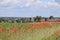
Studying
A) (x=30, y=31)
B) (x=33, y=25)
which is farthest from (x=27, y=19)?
(x=30, y=31)

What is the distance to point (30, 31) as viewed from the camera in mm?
8281

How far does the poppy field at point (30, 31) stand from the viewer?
8.11 meters

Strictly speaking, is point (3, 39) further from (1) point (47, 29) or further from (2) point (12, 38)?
(1) point (47, 29)

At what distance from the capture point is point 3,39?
318 inches

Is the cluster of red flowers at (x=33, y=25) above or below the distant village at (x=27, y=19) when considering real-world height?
below

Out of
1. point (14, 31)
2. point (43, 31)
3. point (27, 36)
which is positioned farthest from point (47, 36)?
point (14, 31)

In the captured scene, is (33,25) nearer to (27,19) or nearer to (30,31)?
(30,31)

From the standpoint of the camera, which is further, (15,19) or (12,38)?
(15,19)

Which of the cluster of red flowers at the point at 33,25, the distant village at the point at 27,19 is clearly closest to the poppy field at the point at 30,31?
the cluster of red flowers at the point at 33,25

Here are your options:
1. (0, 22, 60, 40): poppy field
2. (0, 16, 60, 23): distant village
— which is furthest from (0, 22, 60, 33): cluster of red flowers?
(0, 16, 60, 23): distant village

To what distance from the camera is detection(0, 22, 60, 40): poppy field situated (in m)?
8.11

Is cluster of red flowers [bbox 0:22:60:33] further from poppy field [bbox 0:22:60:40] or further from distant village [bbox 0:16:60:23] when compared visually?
distant village [bbox 0:16:60:23]

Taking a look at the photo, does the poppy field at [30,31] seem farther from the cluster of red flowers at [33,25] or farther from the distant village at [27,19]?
the distant village at [27,19]

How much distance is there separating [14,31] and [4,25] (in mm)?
487
